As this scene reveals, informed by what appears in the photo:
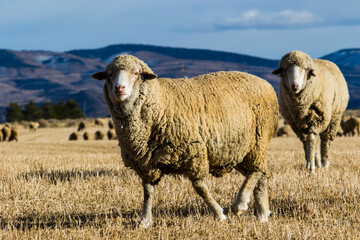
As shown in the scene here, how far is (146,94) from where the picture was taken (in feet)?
17.3

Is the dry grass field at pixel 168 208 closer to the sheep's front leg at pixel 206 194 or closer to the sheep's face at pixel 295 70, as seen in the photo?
the sheep's front leg at pixel 206 194

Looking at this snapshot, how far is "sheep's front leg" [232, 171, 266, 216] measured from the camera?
5757 mm

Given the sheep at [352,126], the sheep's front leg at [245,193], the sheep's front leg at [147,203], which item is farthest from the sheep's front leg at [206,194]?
the sheep at [352,126]

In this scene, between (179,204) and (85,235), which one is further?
(179,204)

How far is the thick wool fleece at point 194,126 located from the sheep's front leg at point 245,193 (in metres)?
0.11

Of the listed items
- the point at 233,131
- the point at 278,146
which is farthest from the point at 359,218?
the point at 278,146

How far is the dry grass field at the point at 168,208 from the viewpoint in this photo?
518cm

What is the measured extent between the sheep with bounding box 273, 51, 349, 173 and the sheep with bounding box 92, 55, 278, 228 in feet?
8.35

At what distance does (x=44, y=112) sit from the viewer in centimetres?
8319

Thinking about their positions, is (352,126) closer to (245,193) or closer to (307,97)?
(307,97)

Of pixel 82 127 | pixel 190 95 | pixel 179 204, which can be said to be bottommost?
pixel 82 127

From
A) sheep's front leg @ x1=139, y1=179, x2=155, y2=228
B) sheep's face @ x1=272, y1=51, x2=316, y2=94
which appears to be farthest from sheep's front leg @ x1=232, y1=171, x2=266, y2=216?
sheep's face @ x1=272, y1=51, x2=316, y2=94

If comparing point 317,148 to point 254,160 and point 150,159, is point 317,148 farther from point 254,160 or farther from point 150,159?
point 150,159

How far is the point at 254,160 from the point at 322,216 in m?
1.15
